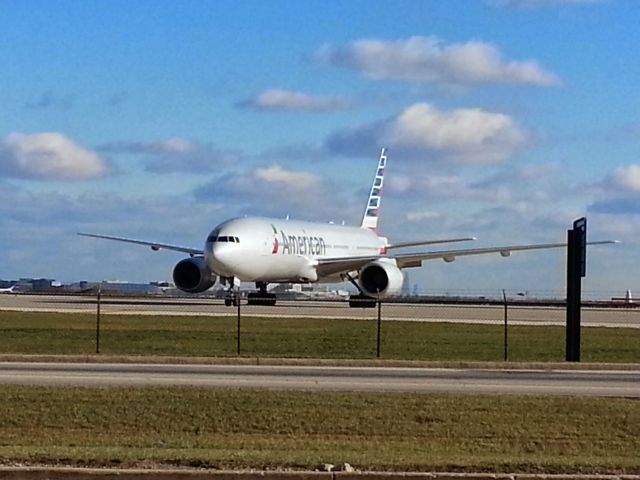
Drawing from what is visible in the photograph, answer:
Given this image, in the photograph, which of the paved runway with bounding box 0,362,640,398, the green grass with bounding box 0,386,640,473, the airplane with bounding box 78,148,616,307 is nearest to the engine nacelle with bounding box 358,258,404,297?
the airplane with bounding box 78,148,616,307

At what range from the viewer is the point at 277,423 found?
548 inches

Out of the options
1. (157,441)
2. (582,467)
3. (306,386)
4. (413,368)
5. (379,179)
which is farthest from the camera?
(379,179)

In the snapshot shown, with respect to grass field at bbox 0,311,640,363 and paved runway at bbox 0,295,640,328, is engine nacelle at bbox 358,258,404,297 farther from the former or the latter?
grass field at bbox 0,311,640,363

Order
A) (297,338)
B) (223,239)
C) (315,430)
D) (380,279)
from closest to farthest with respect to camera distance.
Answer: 1. (315,430)
2. (297,338)
3. (223,239)
4. (380,279)

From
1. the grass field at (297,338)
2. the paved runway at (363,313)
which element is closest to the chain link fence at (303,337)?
the grass field at (297,338)

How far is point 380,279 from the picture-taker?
51438mm

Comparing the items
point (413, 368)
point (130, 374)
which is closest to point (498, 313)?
point (413, 368)

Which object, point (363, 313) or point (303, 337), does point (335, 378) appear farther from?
point (363, 313)

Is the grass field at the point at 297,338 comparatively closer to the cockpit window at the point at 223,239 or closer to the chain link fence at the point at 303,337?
the chain link fence at the point at 303,337

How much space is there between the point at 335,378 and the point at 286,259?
3205cm

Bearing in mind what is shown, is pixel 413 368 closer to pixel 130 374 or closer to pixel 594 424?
pixel 130 374

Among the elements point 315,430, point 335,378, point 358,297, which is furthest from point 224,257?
point 315,430

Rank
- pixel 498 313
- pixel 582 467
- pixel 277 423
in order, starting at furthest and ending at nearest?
pixel 498 313
pixel 277 423
pixel 582 467

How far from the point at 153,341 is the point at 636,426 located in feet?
57.7
